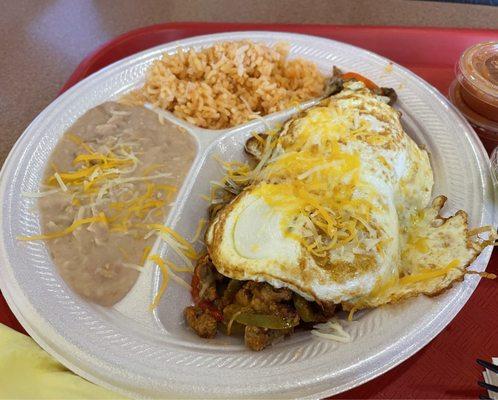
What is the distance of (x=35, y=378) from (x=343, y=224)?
102 centimetres

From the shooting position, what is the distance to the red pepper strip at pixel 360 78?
2104 millimetres

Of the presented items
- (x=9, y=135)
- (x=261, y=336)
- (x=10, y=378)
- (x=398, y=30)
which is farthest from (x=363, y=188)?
(x=9, y=135)

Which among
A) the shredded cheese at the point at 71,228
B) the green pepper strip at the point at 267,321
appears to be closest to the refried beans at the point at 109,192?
the shredded cheese at the point at 71,228

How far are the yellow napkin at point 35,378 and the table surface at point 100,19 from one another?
70.7 inches

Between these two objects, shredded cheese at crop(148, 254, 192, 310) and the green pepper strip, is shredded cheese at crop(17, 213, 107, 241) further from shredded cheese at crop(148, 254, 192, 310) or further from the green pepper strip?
the green pepper strip

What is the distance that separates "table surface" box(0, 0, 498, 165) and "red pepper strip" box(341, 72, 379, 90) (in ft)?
4.07

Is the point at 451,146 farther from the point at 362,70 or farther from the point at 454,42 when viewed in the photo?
the point at 454,42

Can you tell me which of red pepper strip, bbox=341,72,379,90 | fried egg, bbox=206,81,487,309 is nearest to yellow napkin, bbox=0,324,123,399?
fried egg, bbox=206,81,487,309

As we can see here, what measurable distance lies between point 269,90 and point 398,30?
35.4 inches

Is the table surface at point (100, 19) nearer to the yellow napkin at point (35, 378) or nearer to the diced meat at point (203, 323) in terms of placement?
the yellow napkin at point (35, 378)

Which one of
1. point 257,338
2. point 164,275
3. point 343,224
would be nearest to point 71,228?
point 164,275

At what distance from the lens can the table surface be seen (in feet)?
9.78

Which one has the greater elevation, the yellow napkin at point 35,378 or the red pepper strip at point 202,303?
the yellow napkin at point 35,378

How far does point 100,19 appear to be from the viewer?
3463 millimetres
